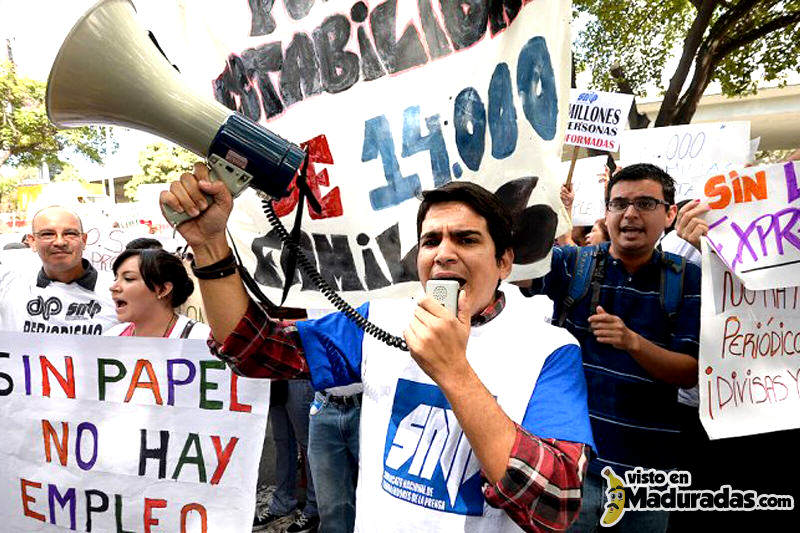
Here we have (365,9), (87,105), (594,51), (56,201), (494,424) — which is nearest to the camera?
(494,424)

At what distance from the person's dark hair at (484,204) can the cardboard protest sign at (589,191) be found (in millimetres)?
4182

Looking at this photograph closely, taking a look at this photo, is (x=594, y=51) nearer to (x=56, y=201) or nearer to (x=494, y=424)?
(x=56, y=201)

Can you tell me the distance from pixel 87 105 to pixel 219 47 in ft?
2.47

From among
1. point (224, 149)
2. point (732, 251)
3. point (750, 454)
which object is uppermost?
point (224, 149)

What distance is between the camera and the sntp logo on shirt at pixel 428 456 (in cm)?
120

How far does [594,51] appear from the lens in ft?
36.8

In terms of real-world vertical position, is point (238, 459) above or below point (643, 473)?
above

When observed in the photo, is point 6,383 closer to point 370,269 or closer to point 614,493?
point 370,269

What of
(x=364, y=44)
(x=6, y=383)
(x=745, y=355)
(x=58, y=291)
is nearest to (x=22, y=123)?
(x=58, y=291)

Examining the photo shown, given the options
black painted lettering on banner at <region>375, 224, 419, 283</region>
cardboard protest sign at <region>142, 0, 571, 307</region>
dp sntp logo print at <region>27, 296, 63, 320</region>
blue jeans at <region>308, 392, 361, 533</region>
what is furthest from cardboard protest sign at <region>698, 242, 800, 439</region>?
dp sntp logo print at <region>27, 296, 63, 320</region>

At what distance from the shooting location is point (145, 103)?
118cm

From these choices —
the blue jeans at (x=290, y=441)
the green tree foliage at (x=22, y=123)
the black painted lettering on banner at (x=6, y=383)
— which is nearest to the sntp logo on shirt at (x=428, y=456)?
the black painted lettering on banner at (x=6, y=383)

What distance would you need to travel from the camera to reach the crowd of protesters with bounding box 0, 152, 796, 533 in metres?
1.03

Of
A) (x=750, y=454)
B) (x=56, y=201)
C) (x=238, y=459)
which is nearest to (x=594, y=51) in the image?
(x=750, y=454)
